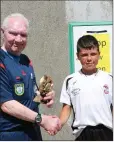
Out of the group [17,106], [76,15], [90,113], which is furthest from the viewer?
[76,15]

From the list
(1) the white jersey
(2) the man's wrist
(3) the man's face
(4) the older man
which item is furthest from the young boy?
(3) the man's face

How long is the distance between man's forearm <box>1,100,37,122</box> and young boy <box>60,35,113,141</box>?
1.50 feet

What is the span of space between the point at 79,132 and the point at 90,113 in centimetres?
19

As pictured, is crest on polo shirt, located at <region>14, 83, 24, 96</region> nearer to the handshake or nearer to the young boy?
the handshake

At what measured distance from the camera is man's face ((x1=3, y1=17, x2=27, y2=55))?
11.1 feet

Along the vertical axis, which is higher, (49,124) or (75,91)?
(75,91)

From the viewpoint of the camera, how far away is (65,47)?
487 centimetres

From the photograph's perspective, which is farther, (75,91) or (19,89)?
(75,91)

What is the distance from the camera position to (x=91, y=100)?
3568 millimetres

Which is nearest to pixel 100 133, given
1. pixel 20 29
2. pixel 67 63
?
pixel 20 29

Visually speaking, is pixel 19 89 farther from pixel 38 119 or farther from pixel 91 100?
pixel 91 100

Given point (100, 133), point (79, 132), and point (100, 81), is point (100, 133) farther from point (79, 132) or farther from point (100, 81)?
point (100, 81)

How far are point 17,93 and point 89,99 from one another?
577 millimetres

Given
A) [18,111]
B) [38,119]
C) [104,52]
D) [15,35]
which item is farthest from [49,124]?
[104,52]
